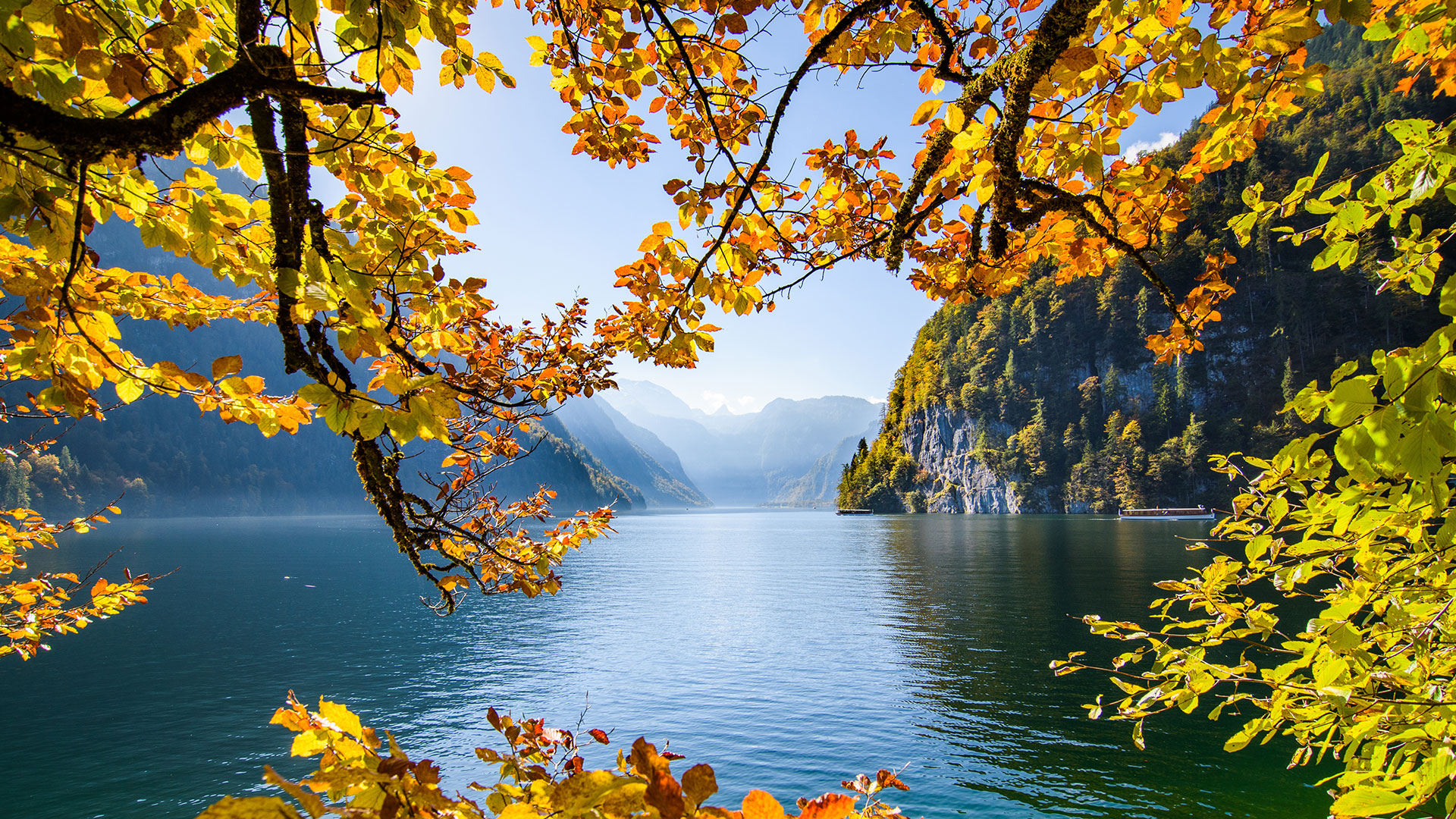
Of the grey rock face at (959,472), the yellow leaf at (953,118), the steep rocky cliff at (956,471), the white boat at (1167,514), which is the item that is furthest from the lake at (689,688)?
the steep rocky cliff at (956,471)

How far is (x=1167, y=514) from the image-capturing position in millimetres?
90625

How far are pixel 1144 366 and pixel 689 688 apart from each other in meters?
123

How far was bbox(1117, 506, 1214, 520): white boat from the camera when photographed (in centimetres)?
8562

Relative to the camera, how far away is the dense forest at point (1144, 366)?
92.3 m

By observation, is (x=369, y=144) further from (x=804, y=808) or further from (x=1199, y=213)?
(x=1199, y=213)

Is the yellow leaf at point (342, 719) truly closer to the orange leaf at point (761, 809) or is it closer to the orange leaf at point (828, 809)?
the orange leaf at point (761, 809)

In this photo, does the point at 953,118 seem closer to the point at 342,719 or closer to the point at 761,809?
the point at 761,809

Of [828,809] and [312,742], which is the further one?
[312,742]

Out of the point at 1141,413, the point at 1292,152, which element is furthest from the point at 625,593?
the point at 1292,152

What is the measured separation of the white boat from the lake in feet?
186

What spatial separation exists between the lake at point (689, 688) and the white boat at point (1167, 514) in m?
56.8

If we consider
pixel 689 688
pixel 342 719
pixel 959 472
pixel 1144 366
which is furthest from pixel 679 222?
pixel 959 472

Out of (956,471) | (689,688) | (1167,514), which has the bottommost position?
(1167,514)

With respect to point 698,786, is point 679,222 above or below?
above
